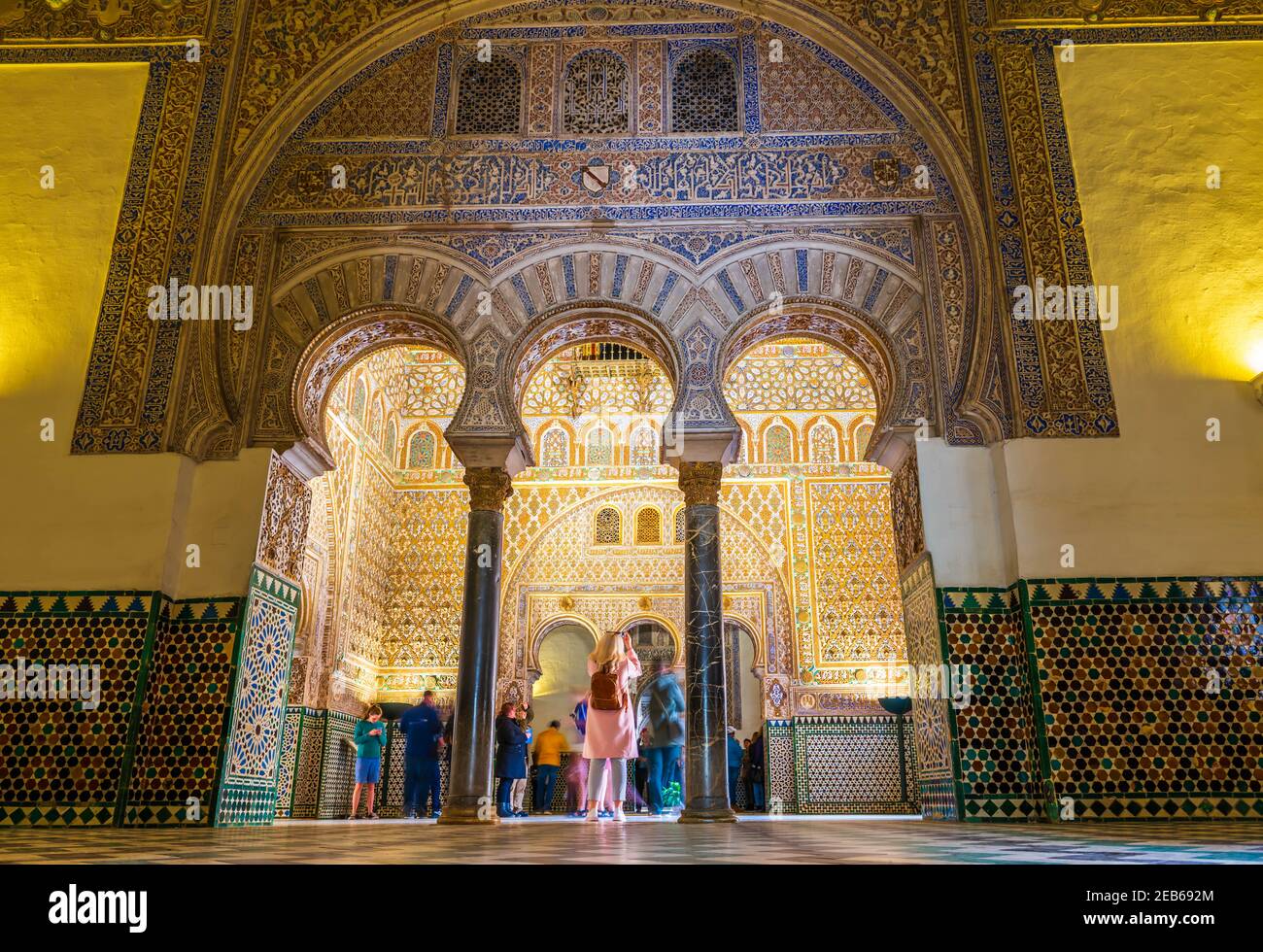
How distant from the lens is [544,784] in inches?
439

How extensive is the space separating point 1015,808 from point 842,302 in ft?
9.98

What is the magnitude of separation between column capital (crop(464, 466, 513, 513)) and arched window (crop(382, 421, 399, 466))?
5.88 metres

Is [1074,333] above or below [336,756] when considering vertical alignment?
above

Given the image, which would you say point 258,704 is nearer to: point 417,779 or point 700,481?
point 700,481

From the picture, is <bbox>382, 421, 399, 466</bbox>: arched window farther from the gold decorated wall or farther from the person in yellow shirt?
the person in yellow shirt

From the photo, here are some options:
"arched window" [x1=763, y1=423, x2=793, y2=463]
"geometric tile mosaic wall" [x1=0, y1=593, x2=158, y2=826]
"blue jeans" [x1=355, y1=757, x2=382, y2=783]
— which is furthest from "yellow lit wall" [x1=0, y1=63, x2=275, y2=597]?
"arched window" [x1=763, y1=423, x2=793, y2=463]

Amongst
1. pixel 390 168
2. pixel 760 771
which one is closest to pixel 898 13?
pixel 390 168

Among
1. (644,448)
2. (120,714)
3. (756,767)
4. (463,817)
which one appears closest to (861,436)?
(644,448)

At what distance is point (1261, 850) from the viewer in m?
2.16
